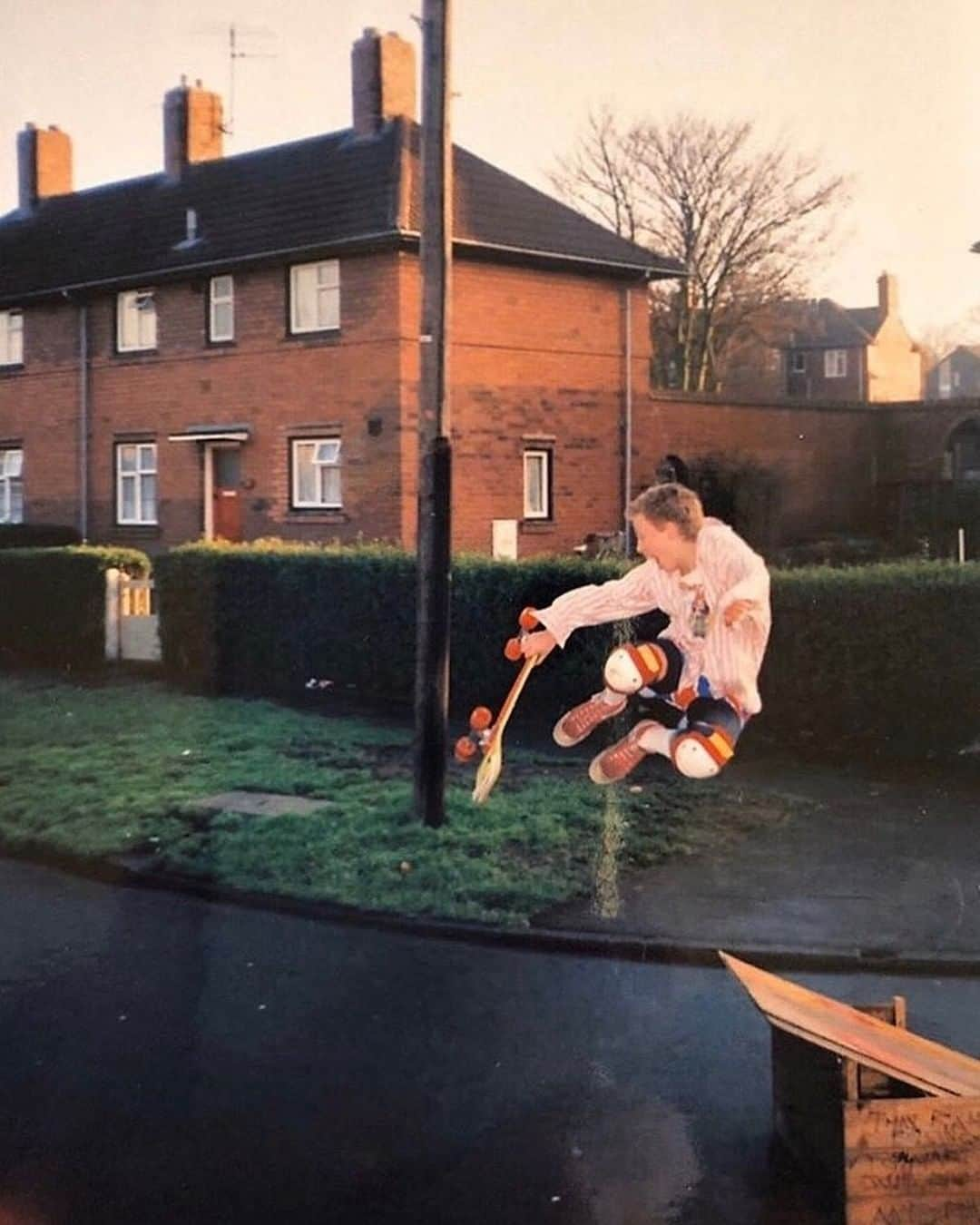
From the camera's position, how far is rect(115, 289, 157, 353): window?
17172mm

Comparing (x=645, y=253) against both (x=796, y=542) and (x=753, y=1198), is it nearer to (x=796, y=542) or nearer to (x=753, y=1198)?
(x=796, y=542)

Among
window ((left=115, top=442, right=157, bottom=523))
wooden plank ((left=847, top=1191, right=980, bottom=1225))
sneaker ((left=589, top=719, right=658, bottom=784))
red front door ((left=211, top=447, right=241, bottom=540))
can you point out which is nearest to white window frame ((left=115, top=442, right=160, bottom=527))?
window ((left=115, top=442, right=157, bottom=523))

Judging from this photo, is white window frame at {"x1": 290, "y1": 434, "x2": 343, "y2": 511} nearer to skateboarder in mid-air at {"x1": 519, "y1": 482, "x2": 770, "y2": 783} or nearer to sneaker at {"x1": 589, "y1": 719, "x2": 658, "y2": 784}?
sneaker at {"x1": 589, "y1": 719, "x2": 658, "y2": 784}

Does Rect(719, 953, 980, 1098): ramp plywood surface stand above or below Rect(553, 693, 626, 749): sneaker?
below

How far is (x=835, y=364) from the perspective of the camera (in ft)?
49.9

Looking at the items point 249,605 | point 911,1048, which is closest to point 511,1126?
point 911,1048

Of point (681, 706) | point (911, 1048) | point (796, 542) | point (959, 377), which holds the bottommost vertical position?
point (911, 1048)

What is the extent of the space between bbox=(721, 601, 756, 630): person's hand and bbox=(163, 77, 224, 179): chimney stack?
15.4 feet

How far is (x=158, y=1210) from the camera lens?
15.8ft

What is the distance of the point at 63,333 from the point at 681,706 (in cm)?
1158

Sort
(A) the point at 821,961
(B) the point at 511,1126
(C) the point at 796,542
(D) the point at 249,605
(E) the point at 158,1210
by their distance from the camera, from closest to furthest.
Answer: (E) the point at 158,1210 < (B) the point at 511,1126 < (A) the point at 821,961 < (C) the point at 796,542 < (D) the point at 249,605

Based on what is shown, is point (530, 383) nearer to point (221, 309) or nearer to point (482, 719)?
point (482, 719)

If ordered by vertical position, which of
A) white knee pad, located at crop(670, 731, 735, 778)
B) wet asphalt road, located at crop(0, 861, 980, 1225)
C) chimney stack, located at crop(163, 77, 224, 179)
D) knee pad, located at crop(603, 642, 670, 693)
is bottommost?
wet asphalt road, located at crop(0, 861, 980, 1225)

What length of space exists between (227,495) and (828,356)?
621 centimetres
